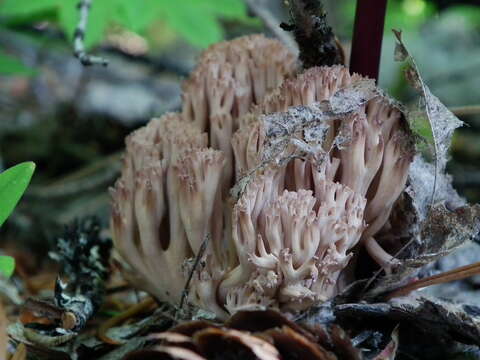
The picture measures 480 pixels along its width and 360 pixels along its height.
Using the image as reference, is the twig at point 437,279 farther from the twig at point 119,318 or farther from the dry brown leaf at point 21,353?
the dry brown leaf at point 21,353

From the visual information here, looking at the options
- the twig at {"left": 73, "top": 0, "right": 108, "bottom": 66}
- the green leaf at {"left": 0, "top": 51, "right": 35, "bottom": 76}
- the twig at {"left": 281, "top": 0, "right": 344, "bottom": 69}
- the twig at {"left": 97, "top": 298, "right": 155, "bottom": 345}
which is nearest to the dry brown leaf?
the twig at {"left": 97, "top": 298, "right": 155, "bottom": 345}

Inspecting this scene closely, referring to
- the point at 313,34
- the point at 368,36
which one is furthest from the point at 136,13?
the point at 368,36

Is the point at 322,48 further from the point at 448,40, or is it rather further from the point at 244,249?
the point at 448,40

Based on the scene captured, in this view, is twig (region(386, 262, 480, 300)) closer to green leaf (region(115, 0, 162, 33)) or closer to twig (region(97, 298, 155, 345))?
twig (region(97, 298, 155, 345))

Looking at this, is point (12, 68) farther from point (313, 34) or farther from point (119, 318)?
point (313, 34)

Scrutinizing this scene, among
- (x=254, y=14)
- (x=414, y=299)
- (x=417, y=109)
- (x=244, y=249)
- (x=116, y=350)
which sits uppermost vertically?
(x=254, y=14)

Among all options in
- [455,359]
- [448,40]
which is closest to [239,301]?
[455,359]
